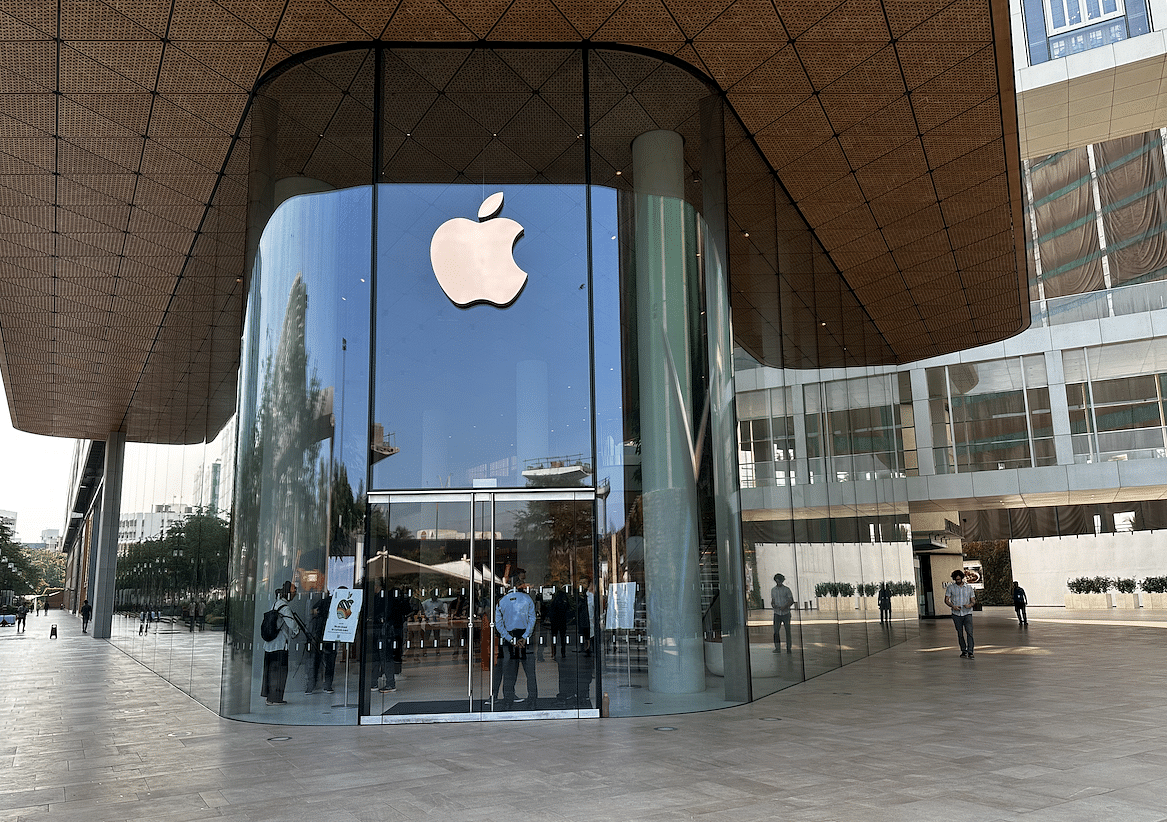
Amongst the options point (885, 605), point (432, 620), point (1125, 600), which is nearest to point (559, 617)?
point (432, 620)

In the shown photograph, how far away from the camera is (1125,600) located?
43.7m

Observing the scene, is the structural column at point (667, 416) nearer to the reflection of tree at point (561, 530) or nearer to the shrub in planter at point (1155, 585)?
the reflection of tree at point (561, 530)

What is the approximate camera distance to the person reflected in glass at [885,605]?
20381mm

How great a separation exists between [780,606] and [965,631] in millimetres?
7595

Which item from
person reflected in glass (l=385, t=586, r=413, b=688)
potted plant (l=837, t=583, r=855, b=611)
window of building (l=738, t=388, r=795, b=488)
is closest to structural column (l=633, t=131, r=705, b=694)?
window of building (l=738, t=388, r=795, b=488)

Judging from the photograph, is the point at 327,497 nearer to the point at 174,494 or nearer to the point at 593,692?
the point at 593,692

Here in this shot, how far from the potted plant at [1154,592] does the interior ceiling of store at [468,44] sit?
1157 inches

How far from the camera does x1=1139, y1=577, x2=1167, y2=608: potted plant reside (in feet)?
137

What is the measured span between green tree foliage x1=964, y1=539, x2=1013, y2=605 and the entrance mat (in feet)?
179

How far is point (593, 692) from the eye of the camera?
9.74 meters

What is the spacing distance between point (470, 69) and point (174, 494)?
478 inches

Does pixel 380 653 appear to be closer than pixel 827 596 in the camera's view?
Yes

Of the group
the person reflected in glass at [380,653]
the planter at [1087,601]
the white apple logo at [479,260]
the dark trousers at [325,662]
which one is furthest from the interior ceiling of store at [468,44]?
the planter at [1087,601]

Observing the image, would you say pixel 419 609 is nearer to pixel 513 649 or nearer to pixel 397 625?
pixel 397 625
